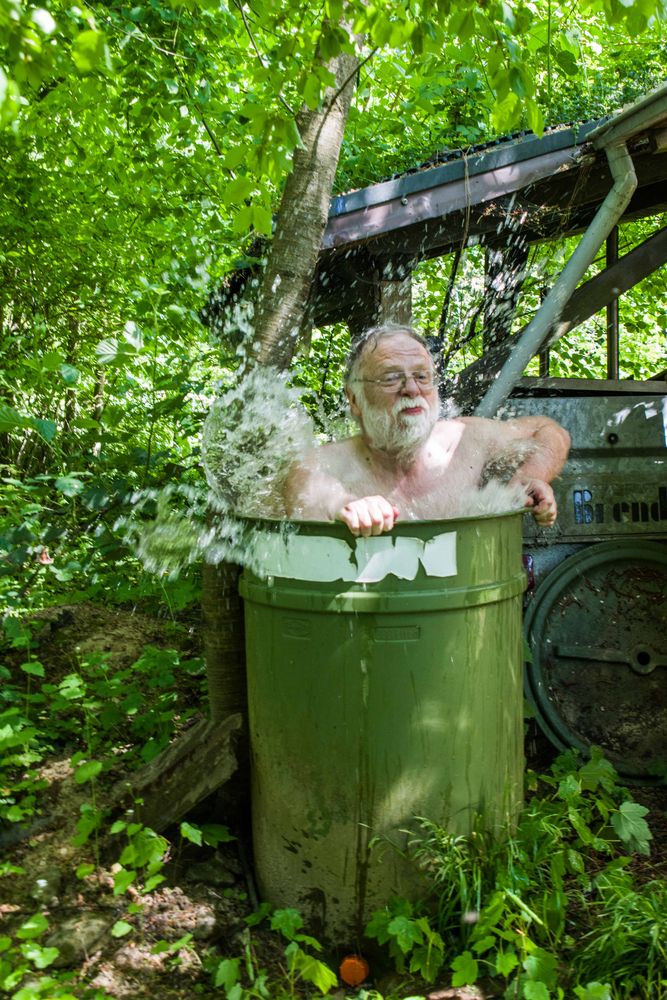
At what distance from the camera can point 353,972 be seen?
221 centimetres

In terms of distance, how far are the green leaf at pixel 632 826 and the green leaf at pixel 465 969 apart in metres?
0.69

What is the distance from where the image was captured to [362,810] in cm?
221

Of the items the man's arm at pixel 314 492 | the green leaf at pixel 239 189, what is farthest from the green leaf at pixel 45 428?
the green leaf at pixel 239 189

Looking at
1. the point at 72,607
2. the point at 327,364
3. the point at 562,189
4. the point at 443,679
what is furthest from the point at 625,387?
the point at 72,607

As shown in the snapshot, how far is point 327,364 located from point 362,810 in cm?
288

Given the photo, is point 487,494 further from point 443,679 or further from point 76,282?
point 76,282

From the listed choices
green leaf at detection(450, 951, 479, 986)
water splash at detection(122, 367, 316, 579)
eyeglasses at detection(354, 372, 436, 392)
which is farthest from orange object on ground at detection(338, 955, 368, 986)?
eyeglasses at detection(354, 372, 436, 392)

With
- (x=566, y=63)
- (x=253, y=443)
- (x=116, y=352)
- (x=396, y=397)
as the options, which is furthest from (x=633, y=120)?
(x=116, y=352)

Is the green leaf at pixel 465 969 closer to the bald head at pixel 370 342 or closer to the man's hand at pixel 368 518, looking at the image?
the man's hand at pixel 368 518

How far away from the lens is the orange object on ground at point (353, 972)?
221 centimetres

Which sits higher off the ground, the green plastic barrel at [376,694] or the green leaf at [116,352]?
the green leaf at [116,352]

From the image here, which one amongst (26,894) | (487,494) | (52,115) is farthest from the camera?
(52,115)

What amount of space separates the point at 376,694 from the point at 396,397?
1.03 meters

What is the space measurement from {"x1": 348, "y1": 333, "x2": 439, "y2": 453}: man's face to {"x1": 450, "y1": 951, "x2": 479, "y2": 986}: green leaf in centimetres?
148
